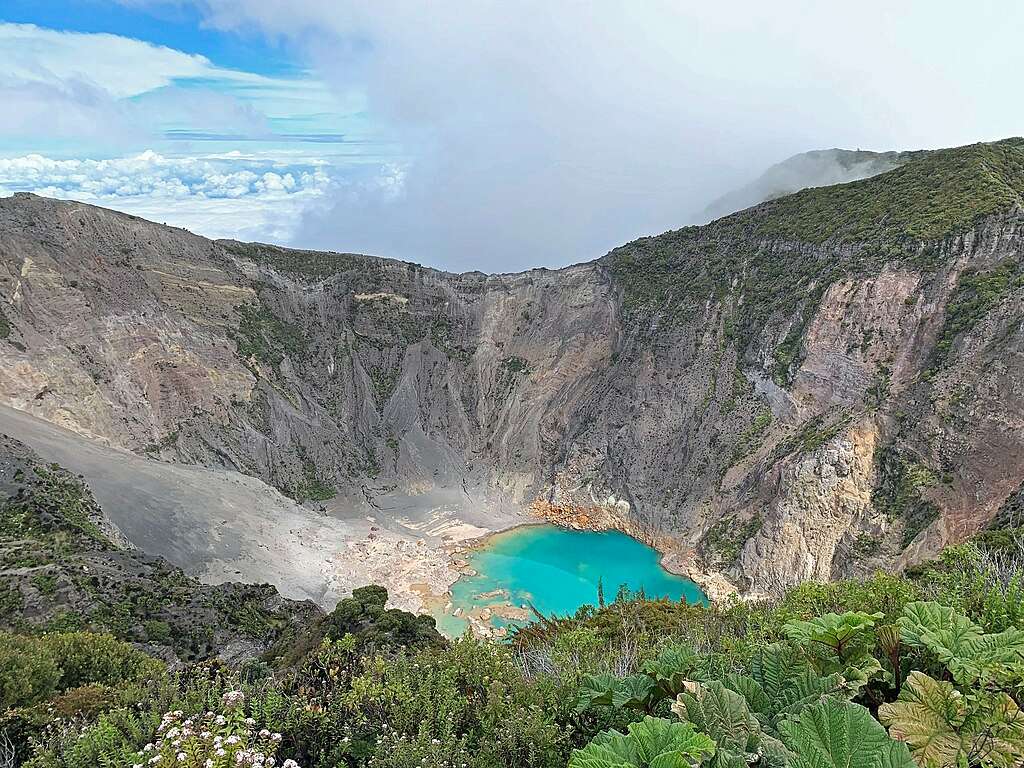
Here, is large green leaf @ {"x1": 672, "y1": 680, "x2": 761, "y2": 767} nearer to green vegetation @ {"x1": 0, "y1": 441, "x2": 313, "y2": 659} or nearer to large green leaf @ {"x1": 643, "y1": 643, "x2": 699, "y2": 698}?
large green leaf @ {"x1": 643, "y1": 643, "x2": 699, "y2": 698}

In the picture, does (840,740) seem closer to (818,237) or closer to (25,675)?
(25,675)

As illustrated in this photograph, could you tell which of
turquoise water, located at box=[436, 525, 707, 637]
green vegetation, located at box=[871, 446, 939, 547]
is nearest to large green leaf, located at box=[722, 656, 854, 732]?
green vegetation, located at box=[871, 446, 939, 547]

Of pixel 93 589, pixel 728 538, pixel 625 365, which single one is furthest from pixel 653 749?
pixel 625 365

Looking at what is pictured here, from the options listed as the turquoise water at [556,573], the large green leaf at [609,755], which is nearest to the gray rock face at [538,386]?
the turquoise water at [556,573]

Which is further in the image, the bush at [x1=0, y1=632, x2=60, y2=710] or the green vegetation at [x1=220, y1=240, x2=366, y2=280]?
the green vegetation at [x1=220, y1=240, x2=366, y2=280]

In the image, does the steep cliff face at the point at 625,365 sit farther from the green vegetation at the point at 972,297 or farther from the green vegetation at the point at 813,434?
the green vegetation at the point at 813,434
